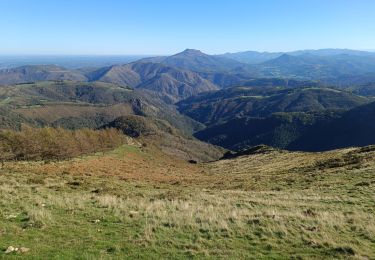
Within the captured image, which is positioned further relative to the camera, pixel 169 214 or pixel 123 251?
pixel 169 214

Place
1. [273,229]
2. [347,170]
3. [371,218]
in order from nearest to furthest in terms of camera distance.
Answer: [273,229] → [371,218] → [347,170]

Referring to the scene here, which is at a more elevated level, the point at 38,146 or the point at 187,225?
the point at 187,225

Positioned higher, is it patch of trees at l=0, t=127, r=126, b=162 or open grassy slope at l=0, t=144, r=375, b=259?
open grassy slope at l=0, t=144, r=375, b=259

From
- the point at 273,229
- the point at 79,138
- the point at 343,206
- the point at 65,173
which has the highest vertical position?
the point at 273,229

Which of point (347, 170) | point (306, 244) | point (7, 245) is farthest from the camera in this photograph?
point (347, 170)

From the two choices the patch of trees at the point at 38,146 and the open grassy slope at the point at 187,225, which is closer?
the open grassy slope at the point at 187,225

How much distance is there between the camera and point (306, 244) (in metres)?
15.6

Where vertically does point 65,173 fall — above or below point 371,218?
below

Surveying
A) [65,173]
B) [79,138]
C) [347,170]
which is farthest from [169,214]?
[79,138]

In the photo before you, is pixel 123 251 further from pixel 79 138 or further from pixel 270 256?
pixel 79 138

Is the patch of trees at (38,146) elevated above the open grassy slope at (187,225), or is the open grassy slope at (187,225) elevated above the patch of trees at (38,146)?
the open grassy slope at (187,225)

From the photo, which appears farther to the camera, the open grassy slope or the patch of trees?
the patch of trees

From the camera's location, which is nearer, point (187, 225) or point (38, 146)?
point (187, 225)

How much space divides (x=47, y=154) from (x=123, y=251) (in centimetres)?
7639
